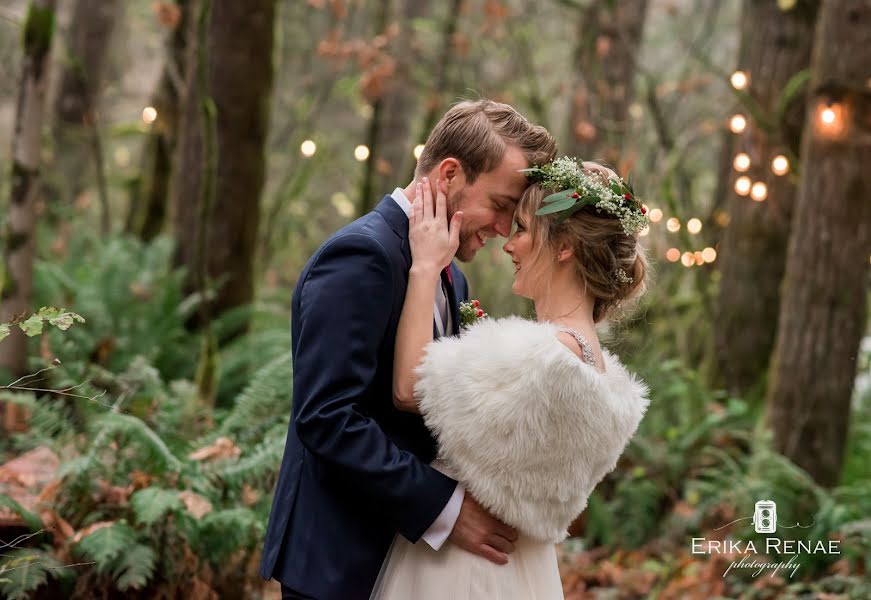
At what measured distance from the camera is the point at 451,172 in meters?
2.83

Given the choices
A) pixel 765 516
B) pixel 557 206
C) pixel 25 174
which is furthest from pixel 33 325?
pixel 765 516

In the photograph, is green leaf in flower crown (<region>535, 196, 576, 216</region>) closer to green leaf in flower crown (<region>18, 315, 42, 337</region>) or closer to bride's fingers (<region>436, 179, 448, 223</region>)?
bride's fingers (<region>436, 179, 448, 223</region>)

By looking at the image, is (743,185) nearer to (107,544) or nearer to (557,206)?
(557,206)

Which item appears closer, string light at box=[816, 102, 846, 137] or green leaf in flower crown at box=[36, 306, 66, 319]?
green leaf in flower crown at box=[36, 306, 66, 319]

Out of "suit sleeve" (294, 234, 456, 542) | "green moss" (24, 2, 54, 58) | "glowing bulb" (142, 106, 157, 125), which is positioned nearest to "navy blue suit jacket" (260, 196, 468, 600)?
"suit sleeve" (294, 234, 456, 542)

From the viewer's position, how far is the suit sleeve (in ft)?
8.02

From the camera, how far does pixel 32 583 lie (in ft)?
11.3

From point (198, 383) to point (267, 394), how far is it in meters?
0.79

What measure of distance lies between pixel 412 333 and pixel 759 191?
5.33 metres

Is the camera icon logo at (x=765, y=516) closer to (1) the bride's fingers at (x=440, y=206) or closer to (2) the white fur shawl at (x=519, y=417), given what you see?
(2) the white fur shawl at (x=519, y=417)

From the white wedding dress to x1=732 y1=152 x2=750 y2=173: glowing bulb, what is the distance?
16.6ft

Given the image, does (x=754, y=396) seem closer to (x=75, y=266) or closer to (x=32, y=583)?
(x=32, y=583)

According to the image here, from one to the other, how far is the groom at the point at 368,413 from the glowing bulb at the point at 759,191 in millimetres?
4797

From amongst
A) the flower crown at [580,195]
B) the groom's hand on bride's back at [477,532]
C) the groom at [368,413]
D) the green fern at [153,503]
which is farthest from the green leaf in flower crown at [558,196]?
the green fern at [153,503]
